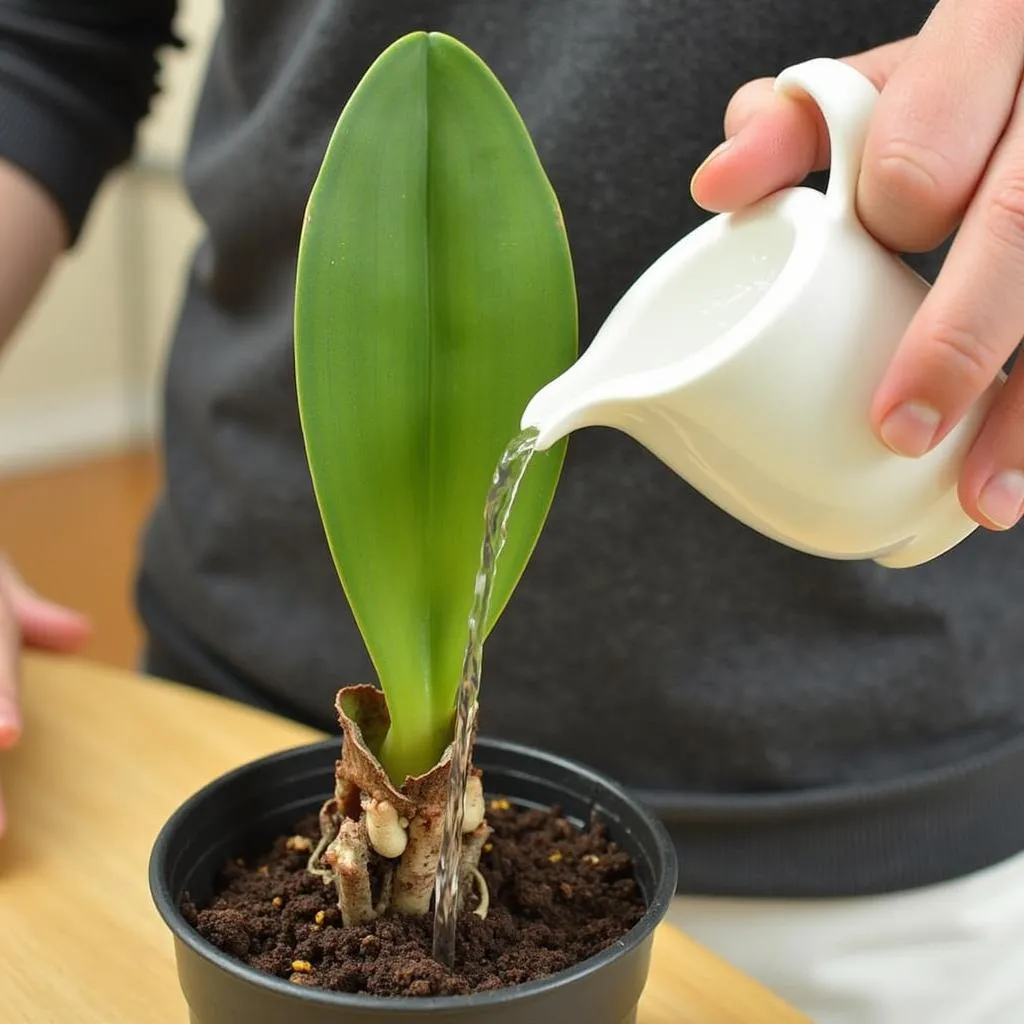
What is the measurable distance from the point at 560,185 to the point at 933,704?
336 millimetres

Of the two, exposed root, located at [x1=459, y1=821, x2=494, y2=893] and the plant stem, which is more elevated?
the plant stem

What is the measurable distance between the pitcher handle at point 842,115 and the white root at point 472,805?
0.71 feet

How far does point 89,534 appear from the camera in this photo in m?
2.46

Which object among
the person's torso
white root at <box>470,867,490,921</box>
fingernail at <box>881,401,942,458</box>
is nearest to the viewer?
fingernail at <box>881,401,942,458</box>

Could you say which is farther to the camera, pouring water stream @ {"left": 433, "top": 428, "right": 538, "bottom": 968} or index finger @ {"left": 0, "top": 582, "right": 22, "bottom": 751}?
index finger @ {"left": 0, "top": 582, "right": 22, "bottom": 751}

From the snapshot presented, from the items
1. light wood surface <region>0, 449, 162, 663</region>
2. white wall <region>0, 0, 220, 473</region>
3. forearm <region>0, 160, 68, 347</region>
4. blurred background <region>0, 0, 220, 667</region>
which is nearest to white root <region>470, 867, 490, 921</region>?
forearm <region>0, 160, 68, 347</region>

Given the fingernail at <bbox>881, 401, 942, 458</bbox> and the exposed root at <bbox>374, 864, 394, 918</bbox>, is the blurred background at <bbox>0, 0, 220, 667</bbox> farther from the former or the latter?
the fingernail at <bbox>881, 401, 942, 458</bbox>

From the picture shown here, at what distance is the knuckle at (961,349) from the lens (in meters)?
0.35

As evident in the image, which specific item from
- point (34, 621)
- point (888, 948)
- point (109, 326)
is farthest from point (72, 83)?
point (109, 326)

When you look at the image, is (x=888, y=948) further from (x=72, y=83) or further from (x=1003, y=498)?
(x=72, y=83)

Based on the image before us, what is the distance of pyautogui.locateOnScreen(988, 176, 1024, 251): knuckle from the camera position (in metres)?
0.36

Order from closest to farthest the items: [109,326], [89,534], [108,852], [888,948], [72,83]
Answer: [108,852] < [888,948] < [72,83] < [89,534] < [109,326]

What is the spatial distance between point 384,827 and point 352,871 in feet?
0.06

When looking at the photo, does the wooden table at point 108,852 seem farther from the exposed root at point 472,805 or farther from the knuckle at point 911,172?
the knuckle at point 911,172
